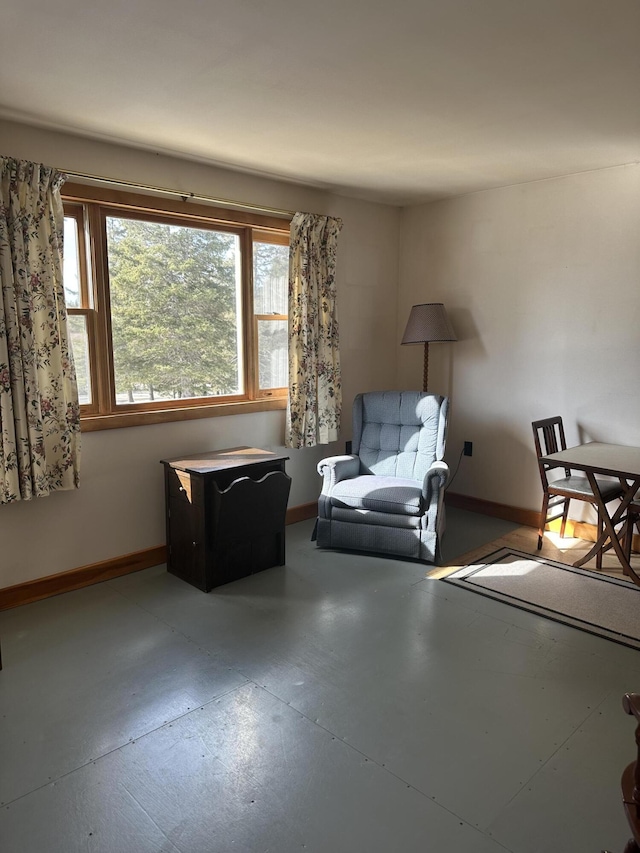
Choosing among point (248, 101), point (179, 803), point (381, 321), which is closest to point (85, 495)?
point (179, 803)

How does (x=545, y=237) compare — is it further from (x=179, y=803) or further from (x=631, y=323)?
(x=179, y=803)

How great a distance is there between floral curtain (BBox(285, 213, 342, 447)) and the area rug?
147cm

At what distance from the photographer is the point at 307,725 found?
2.09 meters

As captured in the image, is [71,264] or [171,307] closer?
[71,264]

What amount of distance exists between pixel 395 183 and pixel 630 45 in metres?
2.10

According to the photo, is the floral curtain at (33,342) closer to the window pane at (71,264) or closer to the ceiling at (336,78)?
the window pane at (71,264)

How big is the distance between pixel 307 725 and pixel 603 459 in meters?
2.28

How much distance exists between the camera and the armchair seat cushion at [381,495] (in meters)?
3.50

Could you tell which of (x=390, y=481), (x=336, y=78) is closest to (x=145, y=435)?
(x=390, y=481)

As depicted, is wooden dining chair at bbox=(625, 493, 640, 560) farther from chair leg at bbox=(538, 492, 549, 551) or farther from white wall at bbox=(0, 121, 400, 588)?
white wall at bbox=(0, 121, 400, 588)

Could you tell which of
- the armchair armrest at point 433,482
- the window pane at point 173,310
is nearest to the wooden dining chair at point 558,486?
the armchair armrest at point 433,482

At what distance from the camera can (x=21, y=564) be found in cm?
301

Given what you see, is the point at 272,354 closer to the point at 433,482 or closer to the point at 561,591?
the point at 433,482

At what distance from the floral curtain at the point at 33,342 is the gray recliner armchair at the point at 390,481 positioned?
1.61 m
